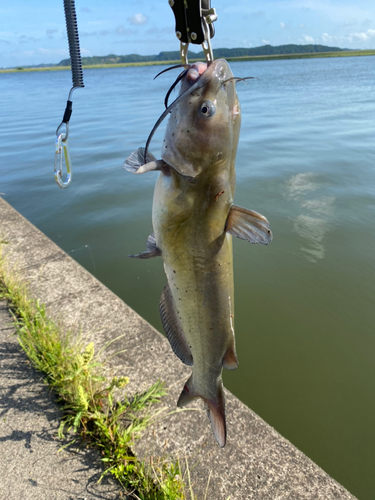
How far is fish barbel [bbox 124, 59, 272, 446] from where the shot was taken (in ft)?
4.26

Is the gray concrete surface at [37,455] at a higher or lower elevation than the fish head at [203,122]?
lower

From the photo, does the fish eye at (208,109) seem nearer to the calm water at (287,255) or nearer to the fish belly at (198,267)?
the fish belly at (198,267)

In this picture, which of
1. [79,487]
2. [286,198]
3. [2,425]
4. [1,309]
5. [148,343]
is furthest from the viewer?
[286,198]

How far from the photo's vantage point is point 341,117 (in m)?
14.3

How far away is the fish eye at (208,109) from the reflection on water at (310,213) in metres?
4.87

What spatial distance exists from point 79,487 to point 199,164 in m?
2.13

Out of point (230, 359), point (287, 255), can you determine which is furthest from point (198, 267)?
point (287, 255)

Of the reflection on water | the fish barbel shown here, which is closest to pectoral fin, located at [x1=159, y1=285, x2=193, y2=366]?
the fish barbel

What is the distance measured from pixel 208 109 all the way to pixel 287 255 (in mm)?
4878

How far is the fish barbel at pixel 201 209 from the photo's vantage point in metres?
1.30

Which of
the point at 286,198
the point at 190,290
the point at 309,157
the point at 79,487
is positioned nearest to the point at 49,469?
the point at 79,487

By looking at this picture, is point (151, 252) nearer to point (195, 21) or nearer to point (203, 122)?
point (203, 122)

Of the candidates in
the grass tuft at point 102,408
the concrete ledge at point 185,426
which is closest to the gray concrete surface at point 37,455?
the grass tuft at point 102,408

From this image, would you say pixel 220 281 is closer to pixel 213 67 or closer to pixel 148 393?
pixel 213 67
